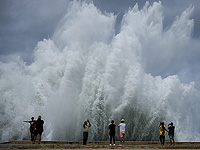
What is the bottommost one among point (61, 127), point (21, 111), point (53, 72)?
point (61, 127)

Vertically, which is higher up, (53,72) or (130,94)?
(53,72)

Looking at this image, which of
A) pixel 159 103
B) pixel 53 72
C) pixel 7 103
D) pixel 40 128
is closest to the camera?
pixel 40 128

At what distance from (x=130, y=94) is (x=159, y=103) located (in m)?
3.82

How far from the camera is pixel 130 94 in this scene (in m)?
24.9

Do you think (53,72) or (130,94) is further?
(53,72)

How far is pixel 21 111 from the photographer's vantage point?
23922 millimetres

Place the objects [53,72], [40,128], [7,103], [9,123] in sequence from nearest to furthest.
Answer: [40,128], [9,123], [7,103], [53,72]

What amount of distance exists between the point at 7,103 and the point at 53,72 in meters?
6.99

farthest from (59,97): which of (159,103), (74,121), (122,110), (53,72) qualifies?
(159,103)

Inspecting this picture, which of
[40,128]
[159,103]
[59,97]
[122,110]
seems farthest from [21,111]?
[159,103]

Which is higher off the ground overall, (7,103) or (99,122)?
(7,103)

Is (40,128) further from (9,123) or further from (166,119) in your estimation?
(166,119)

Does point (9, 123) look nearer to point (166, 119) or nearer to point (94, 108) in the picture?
point (94, 108)

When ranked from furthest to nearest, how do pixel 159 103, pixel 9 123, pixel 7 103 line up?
pixel 159 103 → pixel 7 103 → pixel 9 123
